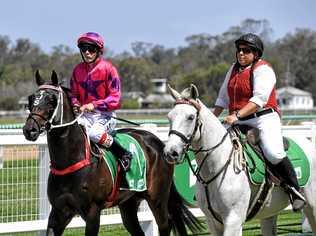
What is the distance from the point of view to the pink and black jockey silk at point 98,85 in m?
7.07

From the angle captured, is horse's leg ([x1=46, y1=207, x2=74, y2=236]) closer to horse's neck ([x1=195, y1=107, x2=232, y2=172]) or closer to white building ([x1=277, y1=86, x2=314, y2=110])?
horse's neck ([x1=195, y1=107, x2=232, y2=172])

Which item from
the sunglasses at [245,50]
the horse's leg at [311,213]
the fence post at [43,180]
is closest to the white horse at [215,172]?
the sunglasses at [245,50]

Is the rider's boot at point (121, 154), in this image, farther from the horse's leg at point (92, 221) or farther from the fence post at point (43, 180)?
the fence post at point (43, 180)

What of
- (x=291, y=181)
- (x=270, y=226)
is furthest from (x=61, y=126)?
(x=270, y=226)

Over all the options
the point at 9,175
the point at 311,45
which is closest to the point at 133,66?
the point at 311,45

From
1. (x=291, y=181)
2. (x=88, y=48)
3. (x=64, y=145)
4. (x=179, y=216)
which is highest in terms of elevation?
(x=88, y=48)

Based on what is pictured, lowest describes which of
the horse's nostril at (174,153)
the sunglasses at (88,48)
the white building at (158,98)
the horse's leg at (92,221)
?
the white building at (158,98)

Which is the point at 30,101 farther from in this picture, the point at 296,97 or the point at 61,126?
the point at 296,97

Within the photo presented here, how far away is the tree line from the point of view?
306ft

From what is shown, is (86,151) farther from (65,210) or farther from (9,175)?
(9,175)

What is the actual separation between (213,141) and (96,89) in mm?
1653

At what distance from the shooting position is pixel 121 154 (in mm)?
7246

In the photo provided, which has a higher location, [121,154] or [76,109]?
[76,109]

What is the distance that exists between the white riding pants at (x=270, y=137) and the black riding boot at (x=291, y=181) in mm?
91
